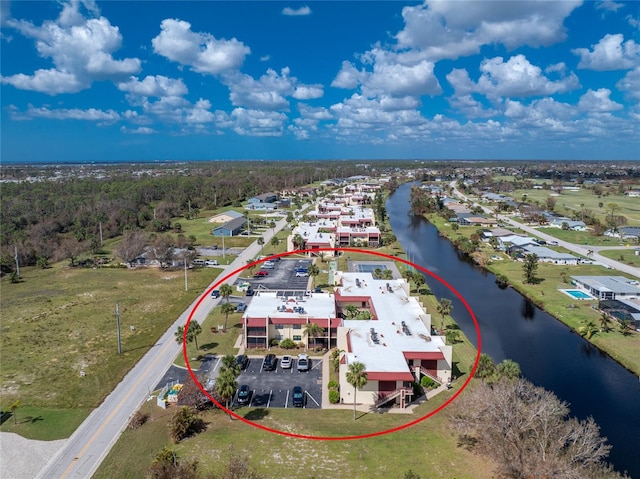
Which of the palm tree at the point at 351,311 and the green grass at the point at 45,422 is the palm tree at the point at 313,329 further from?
the green grass at the point at 45,422

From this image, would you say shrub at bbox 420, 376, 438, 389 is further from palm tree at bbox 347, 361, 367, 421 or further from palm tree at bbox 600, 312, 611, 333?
palm tree at bbox 600, 312, 611, 333

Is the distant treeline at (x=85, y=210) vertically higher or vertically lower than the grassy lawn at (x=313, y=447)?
higher

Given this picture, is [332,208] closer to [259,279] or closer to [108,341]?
[259,279]

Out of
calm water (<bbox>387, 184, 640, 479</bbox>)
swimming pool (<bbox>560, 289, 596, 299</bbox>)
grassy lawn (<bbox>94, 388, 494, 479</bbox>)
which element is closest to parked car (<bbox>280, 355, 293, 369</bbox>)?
grassy lawn (<bbox>94, 388, 494, 479</bbox>)

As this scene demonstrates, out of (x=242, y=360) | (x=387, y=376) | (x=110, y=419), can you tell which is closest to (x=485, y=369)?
(x=387, y=376)

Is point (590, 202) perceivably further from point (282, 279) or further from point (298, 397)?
point (298, 397)

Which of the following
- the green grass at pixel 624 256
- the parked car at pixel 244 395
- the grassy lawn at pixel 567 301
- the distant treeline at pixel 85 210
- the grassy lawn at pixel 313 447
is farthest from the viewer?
the distant treeline at pixel 85 210

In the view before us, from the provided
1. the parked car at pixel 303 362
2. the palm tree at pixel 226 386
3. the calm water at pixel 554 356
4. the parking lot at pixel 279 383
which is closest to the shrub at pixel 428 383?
the parking lot at pixel 279 383
